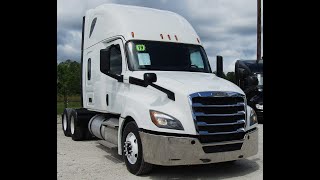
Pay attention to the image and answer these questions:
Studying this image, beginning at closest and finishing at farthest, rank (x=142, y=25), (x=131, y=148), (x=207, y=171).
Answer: (x=131, y=148) < (x=207, y=171) < (x=142, y=25)

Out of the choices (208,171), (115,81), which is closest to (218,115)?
(208,171)

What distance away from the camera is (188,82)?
629 centimetres

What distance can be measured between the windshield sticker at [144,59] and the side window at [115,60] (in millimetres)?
517

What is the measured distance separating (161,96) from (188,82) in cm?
53

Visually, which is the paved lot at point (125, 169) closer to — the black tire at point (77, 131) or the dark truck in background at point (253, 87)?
the black tire at point (77, 131)

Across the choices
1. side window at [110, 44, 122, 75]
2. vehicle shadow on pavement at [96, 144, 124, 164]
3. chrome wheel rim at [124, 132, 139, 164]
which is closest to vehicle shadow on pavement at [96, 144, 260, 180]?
vehicle shadow on pavement at [96, 144, 124, 164]

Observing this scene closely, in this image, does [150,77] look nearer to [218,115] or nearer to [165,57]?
[165,57]

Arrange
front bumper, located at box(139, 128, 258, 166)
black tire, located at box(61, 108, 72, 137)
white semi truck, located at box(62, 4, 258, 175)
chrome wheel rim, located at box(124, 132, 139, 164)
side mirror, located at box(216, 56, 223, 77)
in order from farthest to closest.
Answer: black tire, located at box(61, 108, 72, 137) → side mirror, located at box(216, 56, 223, 77) → chrome wheel rim, located at box(124, 132, 139, 164) → white semi truck, located at box(62, 4, 258, 175) → front bumper, located at box(139, 128, 258, 166)

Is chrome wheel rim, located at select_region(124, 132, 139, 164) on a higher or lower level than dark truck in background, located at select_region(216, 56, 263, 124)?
lower

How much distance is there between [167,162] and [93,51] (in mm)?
4372

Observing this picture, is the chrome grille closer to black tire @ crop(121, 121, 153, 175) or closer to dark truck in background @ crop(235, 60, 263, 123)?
black tire @ crop(121, 121, 153, 175)

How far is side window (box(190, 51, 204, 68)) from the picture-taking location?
7625mm

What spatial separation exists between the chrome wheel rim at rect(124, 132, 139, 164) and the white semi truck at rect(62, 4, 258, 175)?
2 centimetres
